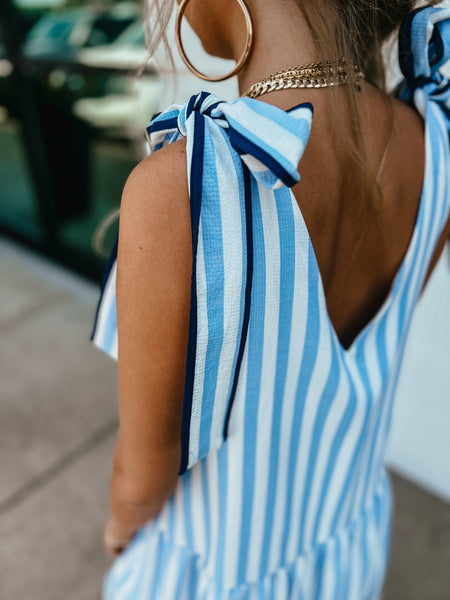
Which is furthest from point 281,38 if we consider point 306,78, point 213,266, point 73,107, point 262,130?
point 73,107

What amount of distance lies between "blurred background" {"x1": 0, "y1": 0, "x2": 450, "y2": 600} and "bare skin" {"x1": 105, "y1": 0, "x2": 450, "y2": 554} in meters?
0.27

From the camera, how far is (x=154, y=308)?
0.51 m

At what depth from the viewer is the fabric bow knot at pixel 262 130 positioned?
43 cm

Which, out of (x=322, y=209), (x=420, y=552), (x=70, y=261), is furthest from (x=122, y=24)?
(x=420, y=552)

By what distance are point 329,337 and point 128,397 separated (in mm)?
265

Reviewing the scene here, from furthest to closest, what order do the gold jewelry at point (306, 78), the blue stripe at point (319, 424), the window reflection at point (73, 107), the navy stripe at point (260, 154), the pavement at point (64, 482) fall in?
the window reflection at point (73, 107)
the pavement at point (64, 482)
the blue stripe at point (319, 424)
the gold jewelry at point (306, 78)
the navy stripe at point (260, 154)

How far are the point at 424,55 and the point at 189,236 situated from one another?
0.50 m

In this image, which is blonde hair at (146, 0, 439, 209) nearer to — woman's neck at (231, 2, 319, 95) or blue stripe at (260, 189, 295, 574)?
woman's neck at (231, 2, 319, 95)

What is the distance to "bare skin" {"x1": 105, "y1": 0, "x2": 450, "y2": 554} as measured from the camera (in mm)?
481

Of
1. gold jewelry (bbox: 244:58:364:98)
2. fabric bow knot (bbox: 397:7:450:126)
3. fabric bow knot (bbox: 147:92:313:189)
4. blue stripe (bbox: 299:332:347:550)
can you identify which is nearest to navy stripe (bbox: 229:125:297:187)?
fabric bow knot (bbox: 147:92:313:189)

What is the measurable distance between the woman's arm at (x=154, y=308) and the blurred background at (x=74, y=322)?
266mm

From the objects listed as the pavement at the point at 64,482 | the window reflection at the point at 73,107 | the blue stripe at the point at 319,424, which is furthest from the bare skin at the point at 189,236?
the window reflection at the point at 73,107

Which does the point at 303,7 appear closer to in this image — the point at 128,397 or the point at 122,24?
the point at 128,397

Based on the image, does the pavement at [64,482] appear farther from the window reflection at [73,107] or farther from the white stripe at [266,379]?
the white stripe at [266,379]
